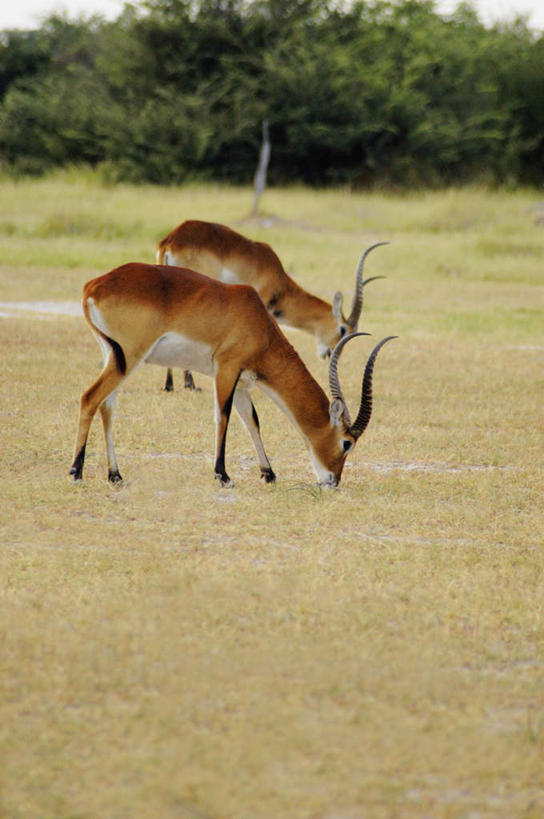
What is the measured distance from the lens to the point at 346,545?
518 cm

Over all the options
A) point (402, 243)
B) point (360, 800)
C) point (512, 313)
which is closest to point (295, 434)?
point (360, 800)

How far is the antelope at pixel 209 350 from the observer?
5832 millimetres

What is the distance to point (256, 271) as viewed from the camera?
9891 mm

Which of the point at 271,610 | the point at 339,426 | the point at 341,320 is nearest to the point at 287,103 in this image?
the point at 341,320

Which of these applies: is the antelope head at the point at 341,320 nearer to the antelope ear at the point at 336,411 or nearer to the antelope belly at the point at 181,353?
the antelope belly at the point at 181,353

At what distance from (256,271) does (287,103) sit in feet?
70.8

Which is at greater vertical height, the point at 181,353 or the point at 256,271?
the point at 256,271

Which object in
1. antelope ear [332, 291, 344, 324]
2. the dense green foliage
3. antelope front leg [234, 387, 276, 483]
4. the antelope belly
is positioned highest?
the dense green foliage

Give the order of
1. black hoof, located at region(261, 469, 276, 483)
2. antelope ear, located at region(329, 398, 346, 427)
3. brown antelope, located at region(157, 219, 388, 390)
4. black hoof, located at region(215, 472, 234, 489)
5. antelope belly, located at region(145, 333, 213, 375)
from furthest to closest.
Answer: brown antelope, located at region(157, 219, 388, 390)
black hoof, located at region(261, 469, 276, 483)
black hoof, located at region(215, 472, 234, 489)
antelope belly, located at region(145, 333, 213, 375)
antelope ear, located at region(329, 398, 346, 427)

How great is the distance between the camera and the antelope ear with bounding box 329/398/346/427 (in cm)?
587

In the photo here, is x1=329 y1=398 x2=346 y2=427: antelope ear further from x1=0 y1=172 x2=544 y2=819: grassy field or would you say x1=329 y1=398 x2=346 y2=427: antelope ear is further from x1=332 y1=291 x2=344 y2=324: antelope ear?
x1=332 y1=291 x2=344 y2=324: antelope ear

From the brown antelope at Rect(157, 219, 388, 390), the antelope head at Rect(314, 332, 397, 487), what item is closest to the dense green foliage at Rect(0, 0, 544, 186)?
the brown antelope at Rect(157, 219, 388, 390)

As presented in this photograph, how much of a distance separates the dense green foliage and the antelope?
23.7 m

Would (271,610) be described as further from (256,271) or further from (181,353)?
(256,271)
